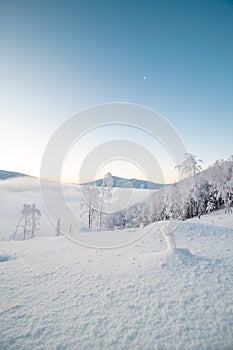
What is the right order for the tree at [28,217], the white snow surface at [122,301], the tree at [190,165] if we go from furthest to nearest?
the tree at [28,217] → the tree at [190,165] → the white snow surface at [122,301]

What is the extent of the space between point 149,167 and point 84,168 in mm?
7539

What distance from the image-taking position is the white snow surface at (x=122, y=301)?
6789 mm

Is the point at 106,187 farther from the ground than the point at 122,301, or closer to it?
farther from the ground

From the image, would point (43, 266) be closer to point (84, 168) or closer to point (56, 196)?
point (56, 196)

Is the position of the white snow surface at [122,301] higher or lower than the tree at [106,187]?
lower

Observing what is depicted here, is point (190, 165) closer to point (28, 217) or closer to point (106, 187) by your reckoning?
point (106, 187)

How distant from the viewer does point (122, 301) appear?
8.66 m

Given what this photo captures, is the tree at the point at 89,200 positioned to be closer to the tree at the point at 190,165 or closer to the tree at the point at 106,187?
the tree at the point at 106,187

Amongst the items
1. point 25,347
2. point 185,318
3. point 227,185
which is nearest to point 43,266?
point 25,347

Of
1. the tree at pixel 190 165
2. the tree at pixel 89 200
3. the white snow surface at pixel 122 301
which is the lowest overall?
the white snow surface at pixel 122 301

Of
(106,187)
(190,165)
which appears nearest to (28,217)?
(106,187)

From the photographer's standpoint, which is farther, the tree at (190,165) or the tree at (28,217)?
the tree at (28,217)

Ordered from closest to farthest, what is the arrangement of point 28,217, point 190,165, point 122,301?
1. point 122,301
2. point 190,165
3. point 28,217

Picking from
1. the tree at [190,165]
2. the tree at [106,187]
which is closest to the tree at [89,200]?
the tree at [106,187]
